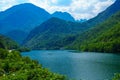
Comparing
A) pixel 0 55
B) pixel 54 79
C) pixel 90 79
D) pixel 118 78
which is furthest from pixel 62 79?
pixel 0 55

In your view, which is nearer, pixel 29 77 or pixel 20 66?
pixel 29 77

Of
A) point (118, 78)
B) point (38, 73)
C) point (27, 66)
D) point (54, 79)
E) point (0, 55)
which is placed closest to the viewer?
point (118, 78)

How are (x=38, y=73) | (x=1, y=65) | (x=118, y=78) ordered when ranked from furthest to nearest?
1. (x=1, y=65)
2. (x=38, y=73)
3. (x=118, y=78)

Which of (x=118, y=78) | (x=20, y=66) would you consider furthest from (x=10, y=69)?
(x=118, y=78)

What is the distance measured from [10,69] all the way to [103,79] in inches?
1240

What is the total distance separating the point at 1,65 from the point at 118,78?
46.3m

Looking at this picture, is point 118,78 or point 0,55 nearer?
point 118,78

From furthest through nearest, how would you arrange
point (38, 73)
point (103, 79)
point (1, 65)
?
point (103, 79) → point (1, 65) → point (38, 73)

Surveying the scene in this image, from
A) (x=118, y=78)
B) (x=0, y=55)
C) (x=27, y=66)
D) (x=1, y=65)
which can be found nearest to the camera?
(x=118, y=78)

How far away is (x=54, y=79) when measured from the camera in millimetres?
39250

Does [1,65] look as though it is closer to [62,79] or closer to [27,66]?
[27,66]

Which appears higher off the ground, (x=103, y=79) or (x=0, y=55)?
(x=0, y=55)

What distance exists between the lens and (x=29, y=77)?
134 feet

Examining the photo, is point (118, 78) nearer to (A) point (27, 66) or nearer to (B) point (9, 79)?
(B) point (9, 79)
